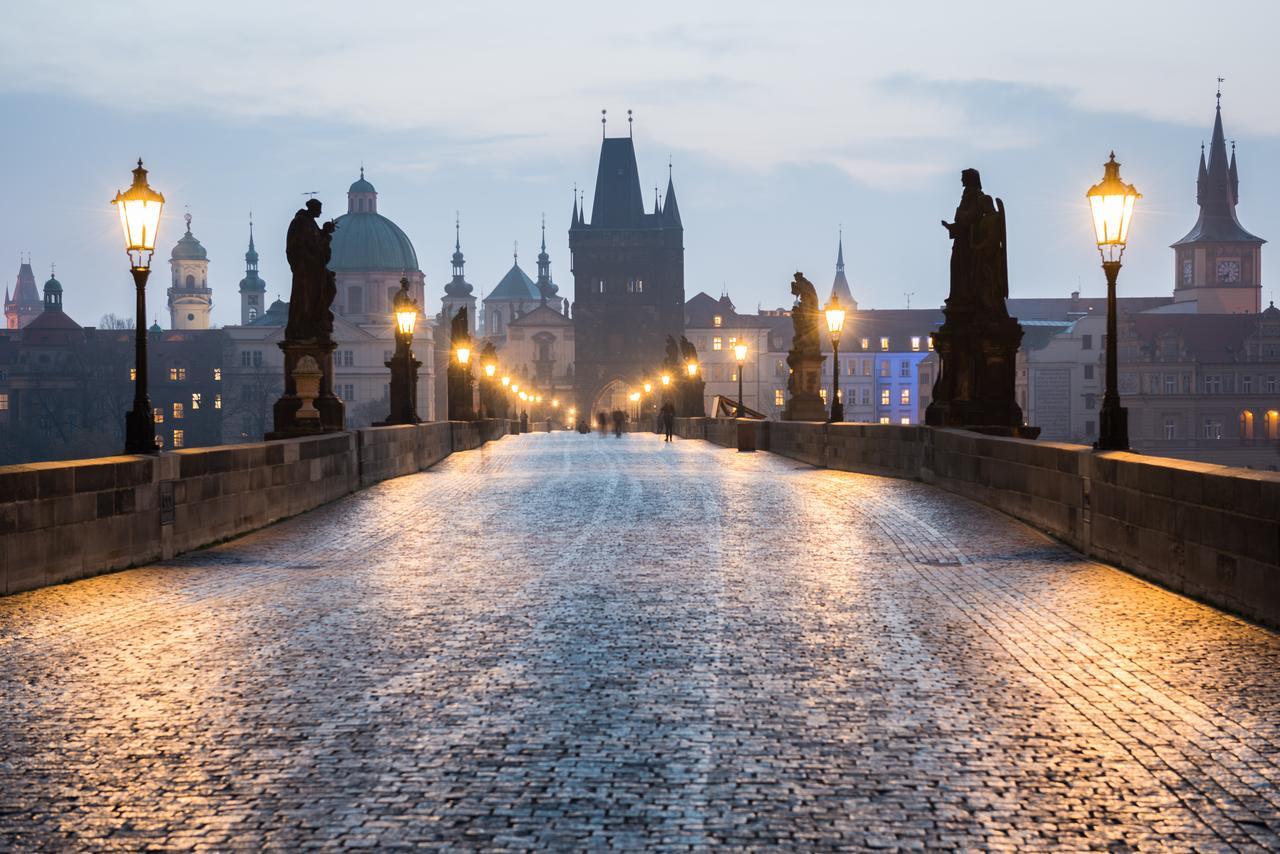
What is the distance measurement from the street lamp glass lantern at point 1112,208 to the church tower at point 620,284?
5120 inches

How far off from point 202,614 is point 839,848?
20.0 ft

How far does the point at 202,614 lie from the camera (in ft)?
32.5

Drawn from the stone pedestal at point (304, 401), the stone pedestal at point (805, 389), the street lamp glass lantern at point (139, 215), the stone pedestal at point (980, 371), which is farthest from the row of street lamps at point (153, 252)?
the stone pedestal at point (805, 389)

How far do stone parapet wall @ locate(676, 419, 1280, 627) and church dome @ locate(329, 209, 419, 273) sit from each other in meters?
156

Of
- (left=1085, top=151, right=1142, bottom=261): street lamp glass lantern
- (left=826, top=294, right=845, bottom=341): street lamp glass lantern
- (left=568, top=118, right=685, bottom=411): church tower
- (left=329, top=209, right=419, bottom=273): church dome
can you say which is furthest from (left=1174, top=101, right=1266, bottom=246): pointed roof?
(left=1085, top=151, right=1142, bottom=261): street lamp glass lantern

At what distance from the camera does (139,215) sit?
15.1 meters

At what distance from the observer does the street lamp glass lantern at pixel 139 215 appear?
15.1 m

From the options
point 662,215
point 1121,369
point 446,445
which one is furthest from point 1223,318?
point 446,445

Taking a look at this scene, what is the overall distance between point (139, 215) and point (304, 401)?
12.8m

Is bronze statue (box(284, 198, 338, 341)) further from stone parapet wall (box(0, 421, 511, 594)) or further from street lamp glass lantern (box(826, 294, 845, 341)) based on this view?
street lamp glass lantern (box(826, 294, 845, 341))

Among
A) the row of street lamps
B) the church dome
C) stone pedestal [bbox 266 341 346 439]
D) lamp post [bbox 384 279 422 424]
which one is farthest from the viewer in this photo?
the church dome

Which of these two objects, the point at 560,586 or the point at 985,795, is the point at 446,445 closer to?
the point at 560,586

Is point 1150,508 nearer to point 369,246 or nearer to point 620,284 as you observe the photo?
point 620,284

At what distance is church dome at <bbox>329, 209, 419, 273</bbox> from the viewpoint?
17238 cm
